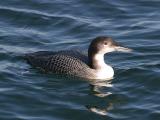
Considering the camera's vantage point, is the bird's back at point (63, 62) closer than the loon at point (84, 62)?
No

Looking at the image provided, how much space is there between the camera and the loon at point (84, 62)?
1698 cm

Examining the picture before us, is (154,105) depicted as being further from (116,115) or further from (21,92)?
(21,92)

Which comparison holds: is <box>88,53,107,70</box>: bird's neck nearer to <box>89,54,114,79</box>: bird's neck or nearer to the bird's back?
<box>89,54,114,79</box>: bird's neck

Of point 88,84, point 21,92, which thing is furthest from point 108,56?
point 21,92

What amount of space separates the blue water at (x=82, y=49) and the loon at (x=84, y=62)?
7.0 inches

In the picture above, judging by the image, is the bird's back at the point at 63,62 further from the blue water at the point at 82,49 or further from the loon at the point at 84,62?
the blue water at the point at 82,49

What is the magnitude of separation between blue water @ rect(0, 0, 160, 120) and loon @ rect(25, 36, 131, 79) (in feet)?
0.58

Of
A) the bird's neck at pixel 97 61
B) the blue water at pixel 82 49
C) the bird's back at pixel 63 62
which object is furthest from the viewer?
the bird's back at pixel 63 62

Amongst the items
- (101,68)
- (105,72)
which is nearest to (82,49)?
(101,68)

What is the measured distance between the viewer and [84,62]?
57.2 ft

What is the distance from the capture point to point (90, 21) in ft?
68.1

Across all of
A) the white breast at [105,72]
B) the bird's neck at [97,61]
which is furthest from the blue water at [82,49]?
the bird's neck at [97,61]

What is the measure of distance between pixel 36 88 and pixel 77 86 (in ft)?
2.96

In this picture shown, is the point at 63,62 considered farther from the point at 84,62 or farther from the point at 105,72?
the point at 105,72
